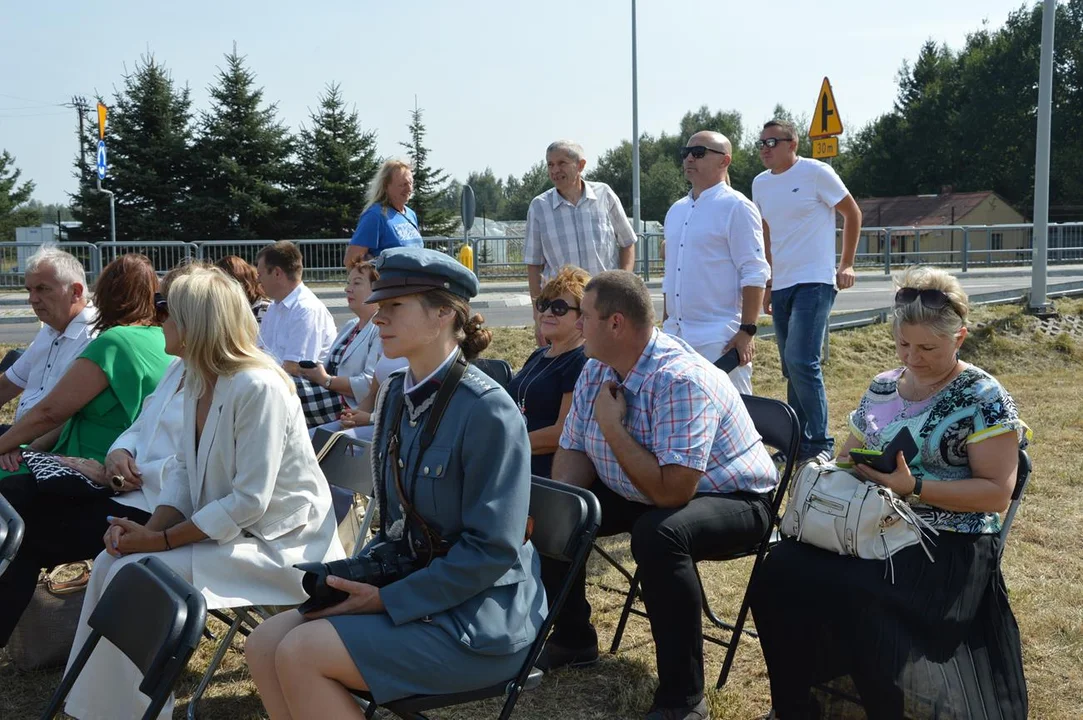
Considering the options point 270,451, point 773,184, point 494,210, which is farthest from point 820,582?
point 494,210

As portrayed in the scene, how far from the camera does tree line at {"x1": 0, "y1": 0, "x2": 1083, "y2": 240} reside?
35.7 meters

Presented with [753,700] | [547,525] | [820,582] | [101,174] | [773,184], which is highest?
[101,174]

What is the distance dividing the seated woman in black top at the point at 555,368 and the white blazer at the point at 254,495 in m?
1.21

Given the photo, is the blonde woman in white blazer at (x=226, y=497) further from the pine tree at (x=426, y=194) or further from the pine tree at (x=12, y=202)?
the pine tree at (x=12, y=202)

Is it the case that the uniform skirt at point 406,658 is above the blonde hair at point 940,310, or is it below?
below

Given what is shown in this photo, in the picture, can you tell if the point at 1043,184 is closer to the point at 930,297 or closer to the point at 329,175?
the point at 930,297

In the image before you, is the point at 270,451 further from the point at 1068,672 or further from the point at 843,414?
the point at 843,414

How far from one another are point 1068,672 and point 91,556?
11.8ft

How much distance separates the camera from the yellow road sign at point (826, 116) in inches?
450

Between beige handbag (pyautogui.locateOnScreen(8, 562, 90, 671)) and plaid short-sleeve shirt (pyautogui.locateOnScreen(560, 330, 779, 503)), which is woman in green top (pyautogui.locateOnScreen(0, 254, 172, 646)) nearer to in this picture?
beige handbag (pyautogui.locateOnScreen(8, 562, 90, 671))

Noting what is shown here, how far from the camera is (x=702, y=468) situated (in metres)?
3.44

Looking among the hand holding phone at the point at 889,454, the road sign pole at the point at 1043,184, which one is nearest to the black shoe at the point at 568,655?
the hand holding phone at the point at 889,454

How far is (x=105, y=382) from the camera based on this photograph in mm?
4211

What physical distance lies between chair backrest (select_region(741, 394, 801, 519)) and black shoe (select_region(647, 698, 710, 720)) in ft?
2.65
